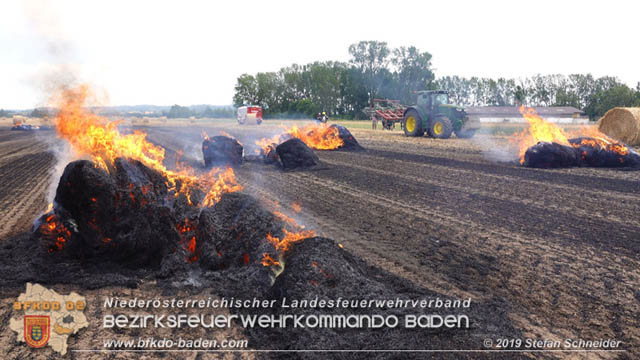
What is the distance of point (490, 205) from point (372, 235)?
3.44 metres

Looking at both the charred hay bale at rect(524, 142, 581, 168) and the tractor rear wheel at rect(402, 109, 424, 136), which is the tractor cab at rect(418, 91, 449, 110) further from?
the charred hay bale at rect(524, 142, 581, 168)

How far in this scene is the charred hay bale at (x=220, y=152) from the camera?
539 inches

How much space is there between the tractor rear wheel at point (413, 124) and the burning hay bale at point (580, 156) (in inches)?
456

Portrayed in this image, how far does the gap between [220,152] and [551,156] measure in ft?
37.6

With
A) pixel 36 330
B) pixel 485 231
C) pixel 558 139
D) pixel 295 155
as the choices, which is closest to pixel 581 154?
pixel 558 139

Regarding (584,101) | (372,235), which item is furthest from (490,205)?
(584,101)

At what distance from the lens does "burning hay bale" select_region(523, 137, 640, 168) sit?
1322 cm

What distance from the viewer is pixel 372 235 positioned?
663cm

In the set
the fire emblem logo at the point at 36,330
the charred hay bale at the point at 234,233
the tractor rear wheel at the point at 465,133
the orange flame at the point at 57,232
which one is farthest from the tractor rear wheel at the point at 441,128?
the fire emblem logo at the point at 36,330

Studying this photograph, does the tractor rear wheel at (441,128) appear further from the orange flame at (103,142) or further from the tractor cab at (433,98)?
the orange flame at (103,142)

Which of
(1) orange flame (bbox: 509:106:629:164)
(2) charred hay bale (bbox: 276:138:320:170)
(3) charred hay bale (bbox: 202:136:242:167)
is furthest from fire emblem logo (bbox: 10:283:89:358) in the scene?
(1) orange flame (bbox: 509:106:629:164)

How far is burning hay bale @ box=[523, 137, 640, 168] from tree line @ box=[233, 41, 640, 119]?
46885 mm

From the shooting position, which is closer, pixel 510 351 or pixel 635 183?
pixel 510 351

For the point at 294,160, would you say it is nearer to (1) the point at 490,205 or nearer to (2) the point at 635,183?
(1) the point at 490,205
